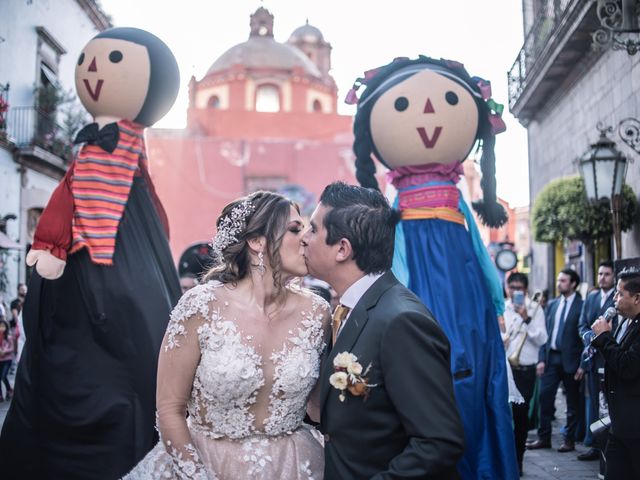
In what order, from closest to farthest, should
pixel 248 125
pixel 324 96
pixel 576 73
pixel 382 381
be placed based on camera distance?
pixel 382 381, pixel 576 73, pixel 248 125, pixel 324 96

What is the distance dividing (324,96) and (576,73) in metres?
25.2

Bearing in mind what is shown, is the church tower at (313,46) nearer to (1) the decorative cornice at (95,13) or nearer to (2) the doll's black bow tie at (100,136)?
→ (1) the decorative cornice at (95,13)

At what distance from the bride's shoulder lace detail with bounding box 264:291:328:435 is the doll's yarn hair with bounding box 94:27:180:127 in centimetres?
296

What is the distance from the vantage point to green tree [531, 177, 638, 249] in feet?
30.2

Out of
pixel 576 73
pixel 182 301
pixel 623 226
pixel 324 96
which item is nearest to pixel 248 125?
pixel 324 96

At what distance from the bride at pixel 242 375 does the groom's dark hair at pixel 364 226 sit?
0.47 metres

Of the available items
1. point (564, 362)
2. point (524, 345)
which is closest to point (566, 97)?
point (564, 362)

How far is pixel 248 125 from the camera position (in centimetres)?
3309

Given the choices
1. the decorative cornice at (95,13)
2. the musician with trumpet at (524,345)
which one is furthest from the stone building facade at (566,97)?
the decorative cornice at (95,13)

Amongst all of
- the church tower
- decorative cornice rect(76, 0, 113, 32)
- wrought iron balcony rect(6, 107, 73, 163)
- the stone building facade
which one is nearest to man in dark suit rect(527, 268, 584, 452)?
the stone building facade

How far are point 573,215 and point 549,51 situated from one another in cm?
380

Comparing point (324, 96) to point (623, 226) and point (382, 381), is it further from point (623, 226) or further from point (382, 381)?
point (382, 381)

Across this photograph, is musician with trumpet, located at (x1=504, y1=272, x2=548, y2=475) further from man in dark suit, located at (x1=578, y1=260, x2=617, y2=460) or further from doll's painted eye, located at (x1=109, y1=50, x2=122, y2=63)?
doll's painted eye, located at (x1=109, y1=50, x2=122, y2=63)

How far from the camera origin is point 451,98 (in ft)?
14.7
